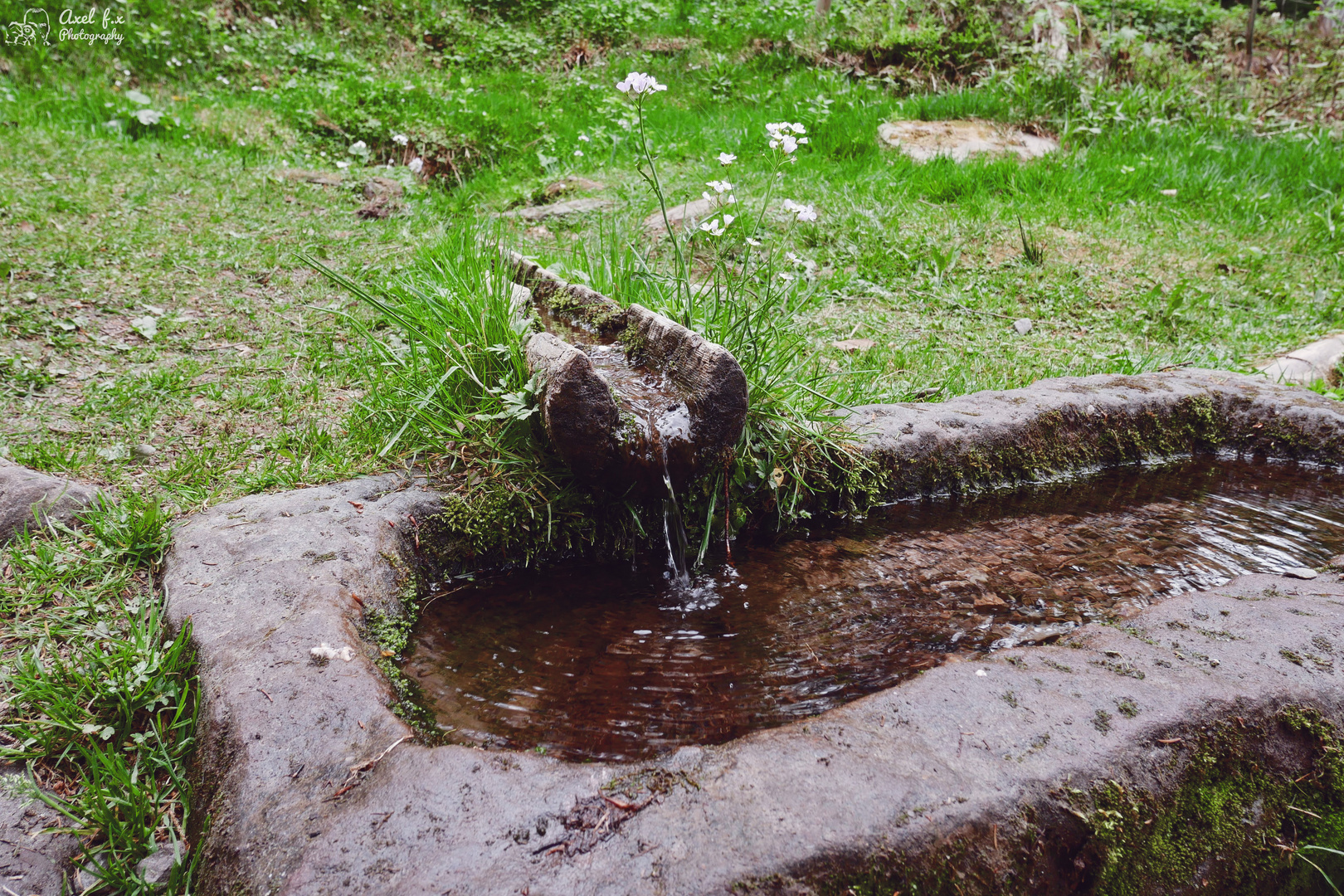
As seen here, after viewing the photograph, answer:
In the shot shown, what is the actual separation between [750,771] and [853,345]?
3.20 metres

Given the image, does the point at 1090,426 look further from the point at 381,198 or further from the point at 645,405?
the point at 381,198

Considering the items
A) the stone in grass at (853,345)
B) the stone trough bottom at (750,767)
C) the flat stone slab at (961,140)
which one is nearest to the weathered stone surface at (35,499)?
the stone trough bottom at (750,767)

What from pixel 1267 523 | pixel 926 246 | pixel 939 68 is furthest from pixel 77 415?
pixel 939 68

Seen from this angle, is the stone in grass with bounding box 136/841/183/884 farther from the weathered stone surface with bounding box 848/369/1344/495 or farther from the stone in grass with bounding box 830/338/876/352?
the stone in grass with bounding box 830/338/876/352

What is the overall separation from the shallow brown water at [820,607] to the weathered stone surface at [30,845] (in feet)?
2.31

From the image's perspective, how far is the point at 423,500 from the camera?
2375 mm

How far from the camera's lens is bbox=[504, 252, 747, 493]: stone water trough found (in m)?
2.16

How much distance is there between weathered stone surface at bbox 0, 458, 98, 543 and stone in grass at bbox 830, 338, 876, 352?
130 inches

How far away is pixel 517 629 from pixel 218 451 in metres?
1.42

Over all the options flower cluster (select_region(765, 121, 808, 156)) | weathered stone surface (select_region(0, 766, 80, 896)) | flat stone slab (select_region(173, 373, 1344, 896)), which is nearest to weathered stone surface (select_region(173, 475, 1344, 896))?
flat stone slab (select_region(173, 373, 1344, 896))

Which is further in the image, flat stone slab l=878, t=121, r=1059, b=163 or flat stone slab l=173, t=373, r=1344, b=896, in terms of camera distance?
flat stone slab l=878, t=121, r=1059, b=163

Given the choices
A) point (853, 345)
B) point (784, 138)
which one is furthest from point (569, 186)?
point (784, 138)

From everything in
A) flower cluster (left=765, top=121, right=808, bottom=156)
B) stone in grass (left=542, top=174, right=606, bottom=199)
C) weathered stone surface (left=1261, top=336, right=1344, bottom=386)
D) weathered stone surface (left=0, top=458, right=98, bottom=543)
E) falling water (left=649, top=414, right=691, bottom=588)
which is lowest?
weathered stone surface (left=1261, top=336, right=1344, bottom=386)

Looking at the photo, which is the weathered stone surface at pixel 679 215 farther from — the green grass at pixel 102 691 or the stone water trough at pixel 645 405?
the green grass at pixel 102 691
